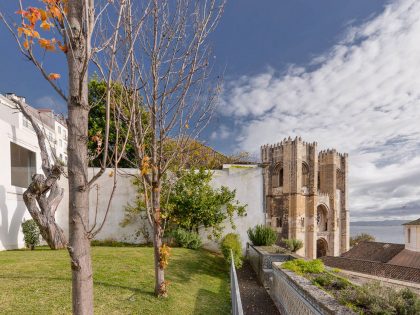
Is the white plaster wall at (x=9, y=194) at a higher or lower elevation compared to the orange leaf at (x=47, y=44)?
lower

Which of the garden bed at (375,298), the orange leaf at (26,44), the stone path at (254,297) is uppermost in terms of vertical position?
the orange leaf at (26,44)

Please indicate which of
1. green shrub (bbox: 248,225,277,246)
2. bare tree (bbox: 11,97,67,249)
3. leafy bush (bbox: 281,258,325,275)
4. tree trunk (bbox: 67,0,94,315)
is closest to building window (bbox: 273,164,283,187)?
green shrub (bbox: 248,225,277,246)

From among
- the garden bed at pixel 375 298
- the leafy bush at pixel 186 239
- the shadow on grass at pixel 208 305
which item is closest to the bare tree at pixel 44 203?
the leafy bush at pixel 186 239

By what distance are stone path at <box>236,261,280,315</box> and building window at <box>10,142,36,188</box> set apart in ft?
32.7

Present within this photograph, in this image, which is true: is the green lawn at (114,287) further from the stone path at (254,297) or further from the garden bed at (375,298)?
the garden bed at (375,298)

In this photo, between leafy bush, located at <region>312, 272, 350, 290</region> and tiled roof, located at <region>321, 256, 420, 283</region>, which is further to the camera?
tiled roof, located at <region>321, 256, 420, 283</region>

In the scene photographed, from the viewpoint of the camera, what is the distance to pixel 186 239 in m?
13.2

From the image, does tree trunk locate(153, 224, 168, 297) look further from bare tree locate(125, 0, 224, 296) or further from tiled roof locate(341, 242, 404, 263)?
tiled roof locate(341, 242, 404, 263)

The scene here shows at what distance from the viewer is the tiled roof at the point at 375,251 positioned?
30.8 m

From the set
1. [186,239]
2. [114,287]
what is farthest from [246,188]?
[114,287]

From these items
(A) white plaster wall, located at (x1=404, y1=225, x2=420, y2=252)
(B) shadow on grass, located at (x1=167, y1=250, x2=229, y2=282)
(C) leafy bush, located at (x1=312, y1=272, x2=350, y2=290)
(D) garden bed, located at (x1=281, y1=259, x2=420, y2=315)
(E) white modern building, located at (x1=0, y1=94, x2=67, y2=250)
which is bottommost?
(A) white plaster wall, located at (x1=404, y1=225, x2=420, y2=252)

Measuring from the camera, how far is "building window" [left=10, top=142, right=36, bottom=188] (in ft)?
38.0

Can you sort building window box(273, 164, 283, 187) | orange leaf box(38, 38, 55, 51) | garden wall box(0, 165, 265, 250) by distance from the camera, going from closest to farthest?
orange leaf box(38, 38, 55, 51)
garden wall box(0, 165, 265, 250)
building window box(273, 164, 283, 187)

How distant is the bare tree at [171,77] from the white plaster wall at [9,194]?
7396 mm
